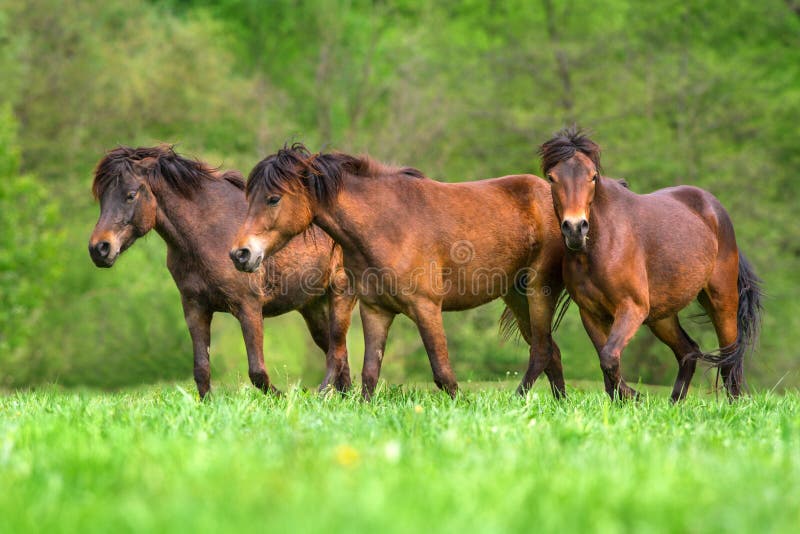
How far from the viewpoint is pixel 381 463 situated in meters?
4.05

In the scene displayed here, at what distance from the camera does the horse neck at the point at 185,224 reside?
27.9 ft

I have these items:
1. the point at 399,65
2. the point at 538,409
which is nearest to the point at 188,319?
the point at 538,409

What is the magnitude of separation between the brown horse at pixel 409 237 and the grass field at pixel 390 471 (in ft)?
4.92

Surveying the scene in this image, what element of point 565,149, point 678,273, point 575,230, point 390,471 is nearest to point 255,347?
point 575,230

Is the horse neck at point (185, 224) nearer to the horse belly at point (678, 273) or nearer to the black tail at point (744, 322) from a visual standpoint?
the horse belly at point (678, 273)

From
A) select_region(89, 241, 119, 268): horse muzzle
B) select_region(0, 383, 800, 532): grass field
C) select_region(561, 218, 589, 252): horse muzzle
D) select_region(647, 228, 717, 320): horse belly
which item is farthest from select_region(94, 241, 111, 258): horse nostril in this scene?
select_region(647, 228, 717, 320): horse belly

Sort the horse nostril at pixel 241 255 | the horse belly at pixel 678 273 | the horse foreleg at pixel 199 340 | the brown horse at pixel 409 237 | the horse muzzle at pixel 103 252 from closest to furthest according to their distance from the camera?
the horse nostril at pixel 241 255 < the brown horse at pixel 409 237 < the horse muzzle at pixel 103 252 < the horse belly at pixel 678 273 < the horse foreleg at pixel 199 340

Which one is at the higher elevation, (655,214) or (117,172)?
(117,172)

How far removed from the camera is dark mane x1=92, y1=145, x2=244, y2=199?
8.39 m

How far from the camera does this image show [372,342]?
25.2ft

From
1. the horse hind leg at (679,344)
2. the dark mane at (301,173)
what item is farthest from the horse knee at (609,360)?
the dark mane at (301,173)

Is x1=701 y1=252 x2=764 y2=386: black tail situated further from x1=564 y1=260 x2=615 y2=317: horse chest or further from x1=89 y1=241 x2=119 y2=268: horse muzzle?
x1=89 y1=241 x2=119 y2=268: horse muzzle

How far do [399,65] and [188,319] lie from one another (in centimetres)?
1905

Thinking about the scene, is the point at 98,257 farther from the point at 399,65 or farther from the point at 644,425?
the point at 399,65
